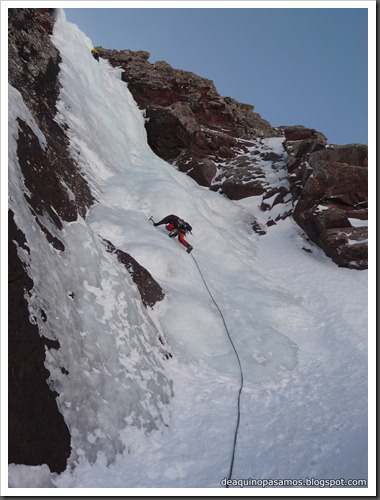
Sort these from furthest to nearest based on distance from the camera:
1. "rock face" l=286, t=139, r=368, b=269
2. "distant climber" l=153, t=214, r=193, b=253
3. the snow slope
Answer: "rock face" l=286, t=139, r=368, b=269
"distant climber" l=153, t=214, r=193, b=253
the snow slope

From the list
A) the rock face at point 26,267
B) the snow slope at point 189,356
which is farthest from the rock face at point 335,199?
the rock face at point 26,267

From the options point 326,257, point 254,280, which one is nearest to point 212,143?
point 326,257

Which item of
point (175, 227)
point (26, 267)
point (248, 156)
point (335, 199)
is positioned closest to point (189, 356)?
point (26, 267)

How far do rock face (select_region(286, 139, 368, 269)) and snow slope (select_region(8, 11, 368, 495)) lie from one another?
0.85 metres

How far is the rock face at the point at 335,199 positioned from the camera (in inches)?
655

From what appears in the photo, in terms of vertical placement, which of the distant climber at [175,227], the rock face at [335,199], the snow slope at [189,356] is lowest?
the snow slope at [189,356]

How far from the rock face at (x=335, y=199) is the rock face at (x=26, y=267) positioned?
30.8 ft

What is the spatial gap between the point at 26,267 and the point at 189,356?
4.88m

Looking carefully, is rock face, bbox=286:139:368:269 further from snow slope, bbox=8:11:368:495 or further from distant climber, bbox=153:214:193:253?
distant climber, bbox=153:214:193:253

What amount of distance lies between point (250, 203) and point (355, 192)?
6107mm

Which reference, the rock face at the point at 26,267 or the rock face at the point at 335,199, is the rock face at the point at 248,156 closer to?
the rock face at the point at 335,199

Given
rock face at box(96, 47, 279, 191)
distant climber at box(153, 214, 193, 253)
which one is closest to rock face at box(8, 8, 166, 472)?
distant climber at box(153, 214, 193, 253)

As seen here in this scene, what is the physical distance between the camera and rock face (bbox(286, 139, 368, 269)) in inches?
655

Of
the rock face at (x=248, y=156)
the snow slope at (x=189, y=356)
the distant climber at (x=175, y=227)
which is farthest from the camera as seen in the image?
the rock face at (x=248, y=156)
